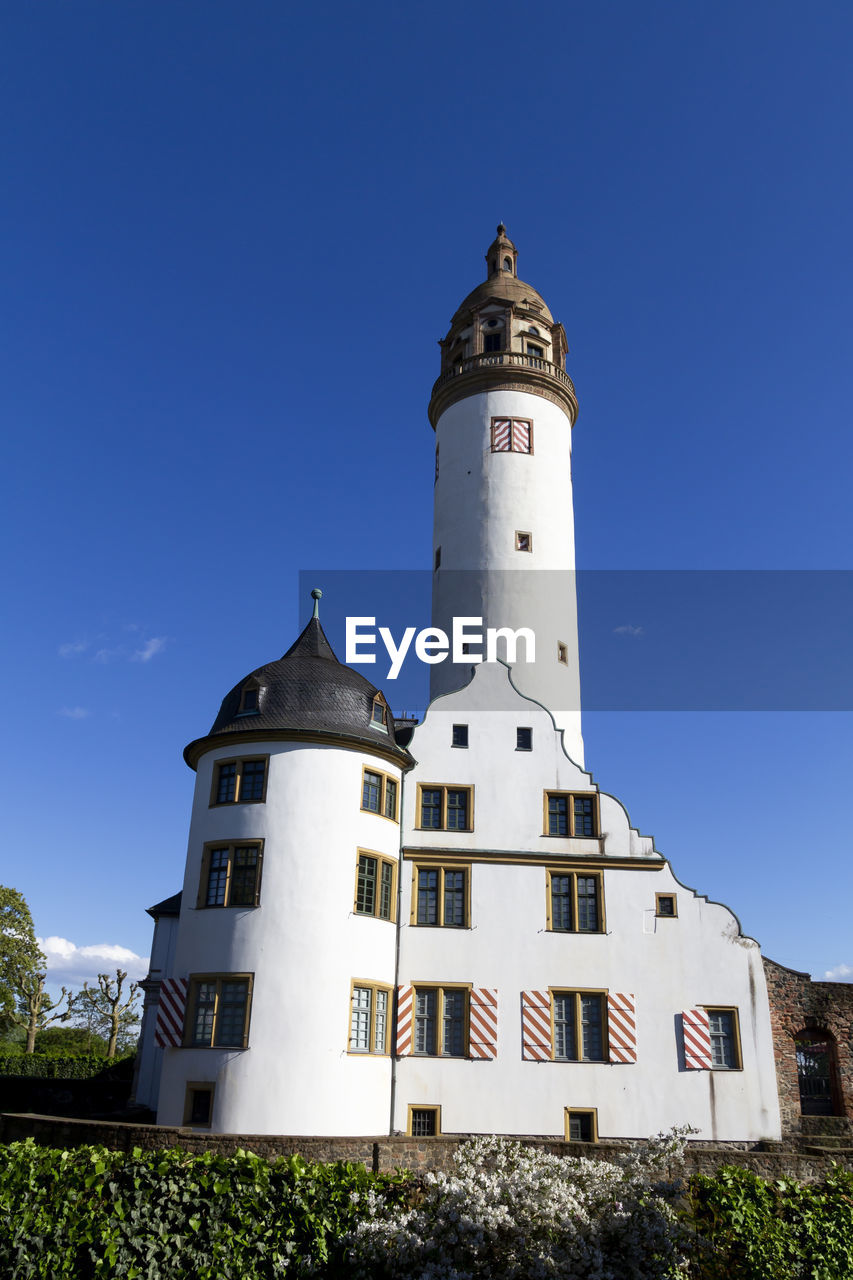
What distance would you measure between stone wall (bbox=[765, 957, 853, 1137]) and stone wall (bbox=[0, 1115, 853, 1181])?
3.72m

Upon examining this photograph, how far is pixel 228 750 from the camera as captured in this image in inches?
1077

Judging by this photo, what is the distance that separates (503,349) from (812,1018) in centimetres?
2860

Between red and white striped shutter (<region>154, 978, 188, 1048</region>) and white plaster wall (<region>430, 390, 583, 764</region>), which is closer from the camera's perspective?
red and white striped shutter (<region>154, 978, 188, 1048</region>)

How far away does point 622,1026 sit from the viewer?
88.9ft

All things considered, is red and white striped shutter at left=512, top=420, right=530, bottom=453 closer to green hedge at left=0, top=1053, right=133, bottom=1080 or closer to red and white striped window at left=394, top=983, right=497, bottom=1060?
red and white striped window at left=394, top=983, right=497, bottom=1060

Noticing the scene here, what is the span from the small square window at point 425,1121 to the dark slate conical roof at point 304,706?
9.30 m

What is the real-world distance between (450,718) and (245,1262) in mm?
16768

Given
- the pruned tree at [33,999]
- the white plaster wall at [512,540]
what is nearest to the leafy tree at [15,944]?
the pruned tree at [33,999]

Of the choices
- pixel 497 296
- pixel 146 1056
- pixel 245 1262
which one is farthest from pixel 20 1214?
pixel 497 296

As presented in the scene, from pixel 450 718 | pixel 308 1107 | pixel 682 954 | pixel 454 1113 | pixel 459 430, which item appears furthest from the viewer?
pixel 459 430

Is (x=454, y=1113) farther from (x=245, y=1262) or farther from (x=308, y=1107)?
(x=245, y=1262)

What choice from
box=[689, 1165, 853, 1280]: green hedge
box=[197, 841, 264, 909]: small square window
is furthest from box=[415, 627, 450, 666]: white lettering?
box=[689, 1165, 853, 1280]: green hedge

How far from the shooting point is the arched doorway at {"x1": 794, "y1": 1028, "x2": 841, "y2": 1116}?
28.6 meters

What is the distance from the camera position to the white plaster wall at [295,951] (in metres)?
23.8
